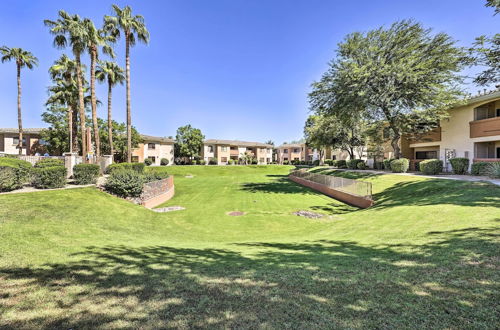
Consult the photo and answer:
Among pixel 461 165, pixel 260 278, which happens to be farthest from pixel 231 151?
pixel 260 278

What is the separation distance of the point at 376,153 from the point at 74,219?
36318 mm

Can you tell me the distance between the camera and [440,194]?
12.8 meters

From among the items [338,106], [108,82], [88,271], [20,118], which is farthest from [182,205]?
[20,118]

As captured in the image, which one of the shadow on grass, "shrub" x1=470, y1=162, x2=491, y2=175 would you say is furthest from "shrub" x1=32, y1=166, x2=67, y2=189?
"shrub" x1=470, y1=162, x2=491, y2=175

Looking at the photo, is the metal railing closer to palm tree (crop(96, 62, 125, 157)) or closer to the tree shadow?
the tree shadow

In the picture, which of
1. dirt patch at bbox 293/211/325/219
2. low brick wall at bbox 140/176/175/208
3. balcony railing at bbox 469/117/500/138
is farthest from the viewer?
balcony railing at bbox 469/117/500/138

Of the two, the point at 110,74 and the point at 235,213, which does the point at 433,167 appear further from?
the point at 110,74

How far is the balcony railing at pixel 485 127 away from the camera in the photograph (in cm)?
2094

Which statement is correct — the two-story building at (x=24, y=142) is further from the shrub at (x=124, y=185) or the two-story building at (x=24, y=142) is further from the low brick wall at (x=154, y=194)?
the shrub at (x=124, y=185)

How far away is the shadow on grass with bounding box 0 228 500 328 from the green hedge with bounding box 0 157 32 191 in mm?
11479

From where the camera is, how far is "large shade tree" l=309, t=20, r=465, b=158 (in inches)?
850

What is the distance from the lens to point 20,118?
107 ft

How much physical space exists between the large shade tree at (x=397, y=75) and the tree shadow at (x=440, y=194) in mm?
9293

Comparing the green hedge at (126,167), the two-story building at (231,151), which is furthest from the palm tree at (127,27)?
the two-story building at (231,151)
